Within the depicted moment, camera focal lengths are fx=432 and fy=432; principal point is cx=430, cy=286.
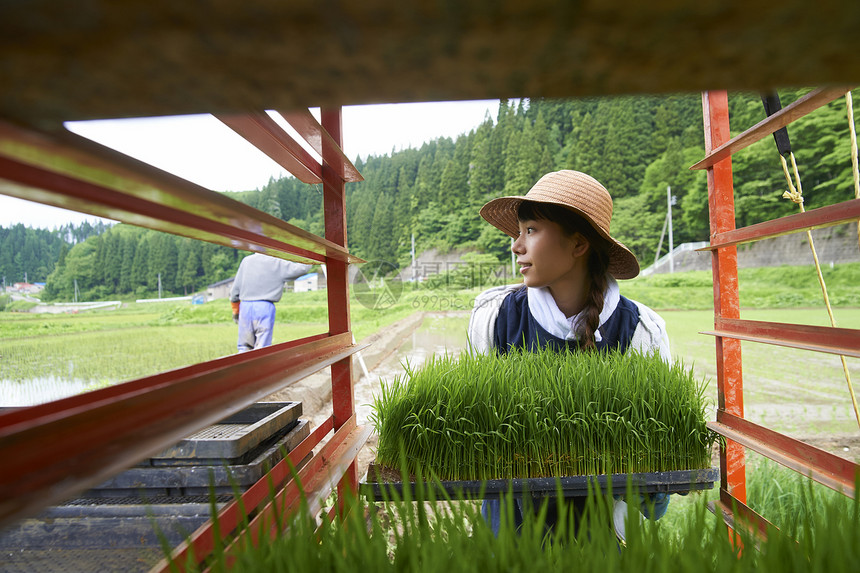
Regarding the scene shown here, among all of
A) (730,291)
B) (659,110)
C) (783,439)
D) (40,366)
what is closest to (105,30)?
(783,439)

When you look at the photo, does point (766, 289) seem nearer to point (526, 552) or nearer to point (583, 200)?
point (583, 200)

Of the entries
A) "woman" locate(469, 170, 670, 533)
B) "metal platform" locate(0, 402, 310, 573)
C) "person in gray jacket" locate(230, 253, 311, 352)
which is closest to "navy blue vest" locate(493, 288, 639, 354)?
"woman" locate(469, 170, 670, 533)

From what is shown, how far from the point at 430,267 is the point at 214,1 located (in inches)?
1170

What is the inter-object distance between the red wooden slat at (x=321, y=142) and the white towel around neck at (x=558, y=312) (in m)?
1.06

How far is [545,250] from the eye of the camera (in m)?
2.00

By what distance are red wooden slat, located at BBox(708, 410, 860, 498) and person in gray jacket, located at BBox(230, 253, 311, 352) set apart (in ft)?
12.7

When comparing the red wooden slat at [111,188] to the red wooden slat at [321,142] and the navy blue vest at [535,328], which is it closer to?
the red wooden slat at [321,142]

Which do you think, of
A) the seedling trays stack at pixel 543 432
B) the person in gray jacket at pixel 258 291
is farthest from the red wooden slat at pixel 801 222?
the person in gray jacket at pixel 258 291

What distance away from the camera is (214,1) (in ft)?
0.67

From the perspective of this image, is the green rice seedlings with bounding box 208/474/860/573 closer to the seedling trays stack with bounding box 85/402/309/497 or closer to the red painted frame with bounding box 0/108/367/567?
the red painted frame with bounding box 0/108/367/567

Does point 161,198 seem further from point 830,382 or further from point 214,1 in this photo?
point 830,382

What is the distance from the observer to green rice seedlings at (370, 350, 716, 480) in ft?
4.47

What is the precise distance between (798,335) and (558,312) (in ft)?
3.40

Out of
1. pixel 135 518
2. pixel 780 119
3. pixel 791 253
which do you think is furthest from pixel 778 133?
pixel 791 253
